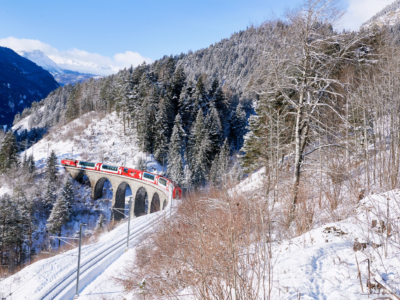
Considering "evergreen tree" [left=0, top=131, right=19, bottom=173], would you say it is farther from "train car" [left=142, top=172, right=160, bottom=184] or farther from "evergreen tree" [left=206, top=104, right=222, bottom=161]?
"evergreen tree" [left=206, top=104, right=222, bottom=161]

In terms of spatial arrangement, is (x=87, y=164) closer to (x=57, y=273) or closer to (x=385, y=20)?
(x=57, y=273)

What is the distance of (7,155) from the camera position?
43.5 metres

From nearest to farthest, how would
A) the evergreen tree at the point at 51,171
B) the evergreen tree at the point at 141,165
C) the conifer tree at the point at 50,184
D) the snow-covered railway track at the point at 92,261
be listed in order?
the snow-covered railway track at the point at 92,261, the conifer tree at the point at 50,184, the evergreen tree at the point at 141,165, the evergreen tree at the point at 51,171

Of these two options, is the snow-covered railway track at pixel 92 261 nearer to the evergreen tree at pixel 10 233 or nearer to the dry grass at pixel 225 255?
the dry grass at pixel 225 255

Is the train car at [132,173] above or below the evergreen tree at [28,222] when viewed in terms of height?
above

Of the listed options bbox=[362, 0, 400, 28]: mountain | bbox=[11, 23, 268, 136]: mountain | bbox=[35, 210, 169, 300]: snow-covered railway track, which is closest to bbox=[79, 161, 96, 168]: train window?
bbox=[11, 23, 268, 136]: mountain

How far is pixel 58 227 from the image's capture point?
31.3m

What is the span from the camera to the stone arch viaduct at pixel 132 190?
28398 mm

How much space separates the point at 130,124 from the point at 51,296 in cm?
4217

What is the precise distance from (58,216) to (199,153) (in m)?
21.8

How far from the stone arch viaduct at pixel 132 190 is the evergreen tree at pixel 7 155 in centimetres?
1046

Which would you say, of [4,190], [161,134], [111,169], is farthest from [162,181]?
[4,190]

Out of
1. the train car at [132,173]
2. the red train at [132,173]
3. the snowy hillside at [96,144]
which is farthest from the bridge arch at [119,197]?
the snowy hillside at [96,144]

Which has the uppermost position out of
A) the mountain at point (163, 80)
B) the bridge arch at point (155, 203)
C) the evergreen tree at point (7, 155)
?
the mountain at point (163, 80)
